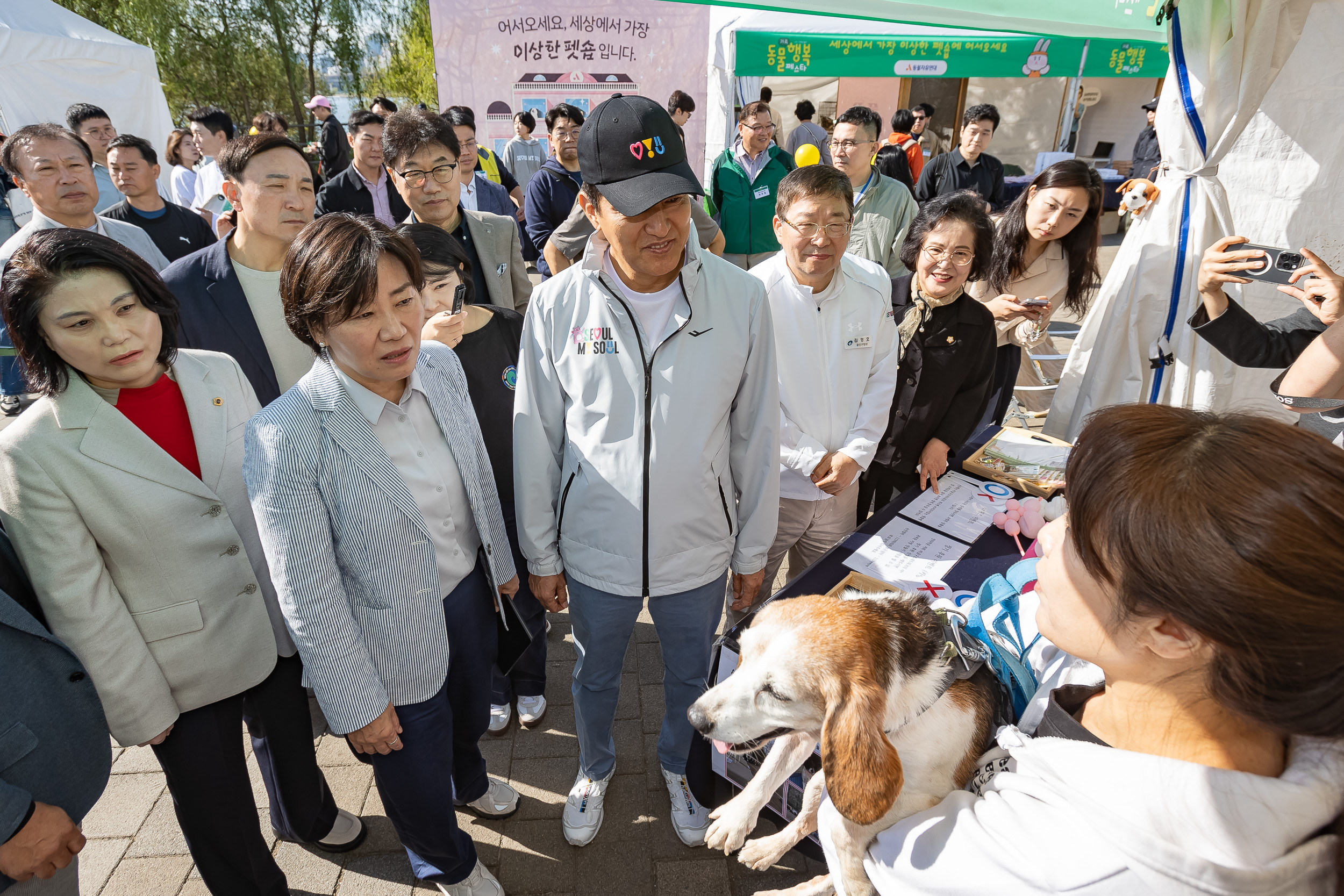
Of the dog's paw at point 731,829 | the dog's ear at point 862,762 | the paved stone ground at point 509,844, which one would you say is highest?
the dog's ear at point 862,762

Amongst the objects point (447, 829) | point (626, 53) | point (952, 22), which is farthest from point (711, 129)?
point (447, 829)

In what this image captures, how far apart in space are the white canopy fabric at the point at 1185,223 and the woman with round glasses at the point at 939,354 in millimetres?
961

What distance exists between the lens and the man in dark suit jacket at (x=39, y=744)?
1428mm

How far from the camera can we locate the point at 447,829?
2113 millimetres

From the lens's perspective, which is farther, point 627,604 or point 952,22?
point 952,22

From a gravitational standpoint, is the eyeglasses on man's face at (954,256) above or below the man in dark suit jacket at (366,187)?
below

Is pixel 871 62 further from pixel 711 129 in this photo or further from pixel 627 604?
pixel 627 604

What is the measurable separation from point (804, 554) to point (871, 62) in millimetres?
8715

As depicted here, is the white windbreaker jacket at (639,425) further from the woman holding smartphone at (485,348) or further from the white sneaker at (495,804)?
the white sneaker at (495,804)

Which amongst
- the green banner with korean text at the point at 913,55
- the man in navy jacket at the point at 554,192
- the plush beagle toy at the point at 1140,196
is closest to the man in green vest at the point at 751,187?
the man in navy jacket at the point at 554,192

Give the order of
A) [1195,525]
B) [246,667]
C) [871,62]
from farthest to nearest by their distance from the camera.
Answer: [871,62] → [246,667] → [1195,525]

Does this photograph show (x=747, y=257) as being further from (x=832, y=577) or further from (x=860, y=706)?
(x=860, y=706)

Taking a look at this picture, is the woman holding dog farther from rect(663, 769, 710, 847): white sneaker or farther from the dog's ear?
rect(663, 769, 710, 847): white sneaker

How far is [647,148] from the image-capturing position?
192 centimetres
